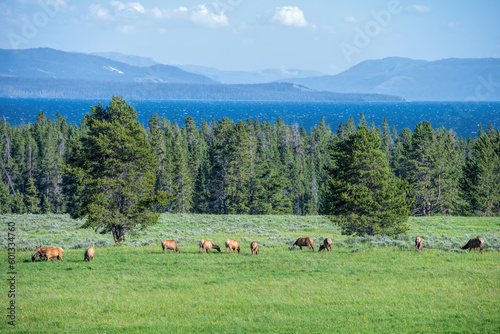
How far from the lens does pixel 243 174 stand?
7262 centimetres

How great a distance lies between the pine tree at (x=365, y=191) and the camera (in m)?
33.1

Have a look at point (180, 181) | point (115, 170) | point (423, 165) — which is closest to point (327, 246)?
point (115, 170)

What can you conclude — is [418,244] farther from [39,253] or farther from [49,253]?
[39,253]

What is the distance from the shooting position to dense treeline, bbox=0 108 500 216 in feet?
218

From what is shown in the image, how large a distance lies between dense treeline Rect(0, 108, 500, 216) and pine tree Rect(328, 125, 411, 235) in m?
1.83

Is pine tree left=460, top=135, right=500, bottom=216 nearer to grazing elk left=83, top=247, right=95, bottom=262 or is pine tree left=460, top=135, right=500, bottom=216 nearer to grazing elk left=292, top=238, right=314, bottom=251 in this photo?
grazing elk left=292, top=238, right=314, bottom=251

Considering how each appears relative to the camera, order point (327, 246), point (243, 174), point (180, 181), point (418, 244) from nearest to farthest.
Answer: point (418, 244)
point (327, 246)
point (243, 174)
point (180, 181)

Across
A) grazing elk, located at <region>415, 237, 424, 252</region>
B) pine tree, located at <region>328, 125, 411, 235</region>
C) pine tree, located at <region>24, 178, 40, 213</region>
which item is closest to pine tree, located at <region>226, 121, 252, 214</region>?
pine tree, located at <region>328, 125, 411, 235</region>

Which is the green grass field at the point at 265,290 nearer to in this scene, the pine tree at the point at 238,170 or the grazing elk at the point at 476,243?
the grazing elk at the point at 476,243

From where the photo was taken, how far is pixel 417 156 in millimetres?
67438

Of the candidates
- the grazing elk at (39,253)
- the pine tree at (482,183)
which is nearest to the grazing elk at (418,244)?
the grazing elk at (39,253)

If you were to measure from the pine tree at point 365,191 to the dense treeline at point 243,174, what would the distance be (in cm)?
183

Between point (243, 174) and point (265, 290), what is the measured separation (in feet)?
169

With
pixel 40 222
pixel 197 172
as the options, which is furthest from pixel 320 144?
pixel 40 222
